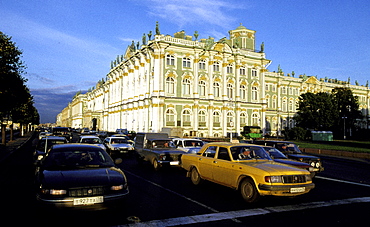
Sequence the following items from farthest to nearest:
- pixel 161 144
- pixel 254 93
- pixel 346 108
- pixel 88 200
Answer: pixel 346 108 < pixel 254 93 < pixel 161 144 < pixel 88 200

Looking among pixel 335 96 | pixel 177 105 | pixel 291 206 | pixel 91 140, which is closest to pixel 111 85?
pixel 177 105

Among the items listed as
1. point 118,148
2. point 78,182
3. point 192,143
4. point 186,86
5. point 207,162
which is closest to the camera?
point 78,182

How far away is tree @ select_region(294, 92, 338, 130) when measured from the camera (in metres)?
59.8

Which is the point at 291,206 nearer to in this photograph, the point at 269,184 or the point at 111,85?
the point at 269,184

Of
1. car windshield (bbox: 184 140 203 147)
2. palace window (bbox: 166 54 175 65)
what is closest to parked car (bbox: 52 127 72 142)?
car windshield (bbox: 184 140 203 147)

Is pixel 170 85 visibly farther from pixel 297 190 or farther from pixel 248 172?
pixel 297 190

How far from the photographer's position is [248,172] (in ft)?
28.3

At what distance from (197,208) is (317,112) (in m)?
58.4

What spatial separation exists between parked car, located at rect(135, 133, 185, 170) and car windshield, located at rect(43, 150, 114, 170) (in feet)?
21.4

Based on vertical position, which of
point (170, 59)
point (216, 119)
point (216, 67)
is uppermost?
point (170, 59)

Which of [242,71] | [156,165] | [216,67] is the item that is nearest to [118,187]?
[156,165]

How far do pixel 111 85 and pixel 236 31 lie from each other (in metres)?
38.9

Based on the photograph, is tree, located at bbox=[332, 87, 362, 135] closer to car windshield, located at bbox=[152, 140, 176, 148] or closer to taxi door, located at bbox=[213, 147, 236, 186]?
car windshield, located at bbox=[152, 140, 176, 148]

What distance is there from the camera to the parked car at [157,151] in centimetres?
1478
